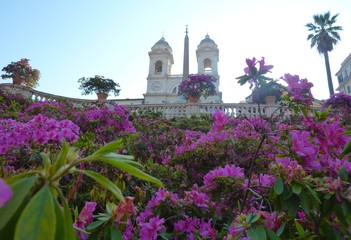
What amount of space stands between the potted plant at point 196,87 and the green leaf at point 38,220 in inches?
508

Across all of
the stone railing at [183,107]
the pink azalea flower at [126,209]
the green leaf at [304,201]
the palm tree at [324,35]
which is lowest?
the pink azalea flower at [126,209]

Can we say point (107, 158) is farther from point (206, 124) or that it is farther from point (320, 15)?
point (320, 15)

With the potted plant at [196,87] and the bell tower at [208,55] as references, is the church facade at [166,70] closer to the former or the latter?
the bell tower at [208,55]

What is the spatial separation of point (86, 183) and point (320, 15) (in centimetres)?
2836

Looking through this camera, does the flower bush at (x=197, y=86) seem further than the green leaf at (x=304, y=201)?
Yes

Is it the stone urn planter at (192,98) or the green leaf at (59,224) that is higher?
the stone urn planter at (192,98)

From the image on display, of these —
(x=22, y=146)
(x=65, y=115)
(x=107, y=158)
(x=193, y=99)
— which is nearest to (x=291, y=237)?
(x=107, y=158)

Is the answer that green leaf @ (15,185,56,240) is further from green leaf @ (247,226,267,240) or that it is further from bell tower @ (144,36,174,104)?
bell tower @ (144,36,174,104)

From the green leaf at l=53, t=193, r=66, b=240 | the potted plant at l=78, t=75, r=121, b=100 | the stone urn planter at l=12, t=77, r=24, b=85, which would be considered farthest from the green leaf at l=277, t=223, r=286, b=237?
the potted plant at l=78, t=75, r=121, b=100

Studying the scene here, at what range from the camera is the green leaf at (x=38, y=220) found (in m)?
0.47

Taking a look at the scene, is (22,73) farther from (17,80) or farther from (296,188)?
(296,188)

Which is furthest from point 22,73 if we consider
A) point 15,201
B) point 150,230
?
point 15,201

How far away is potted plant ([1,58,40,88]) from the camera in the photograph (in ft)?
46.1

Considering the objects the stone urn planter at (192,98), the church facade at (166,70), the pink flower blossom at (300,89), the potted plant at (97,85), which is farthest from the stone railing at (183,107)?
the church facade at (166,70)
